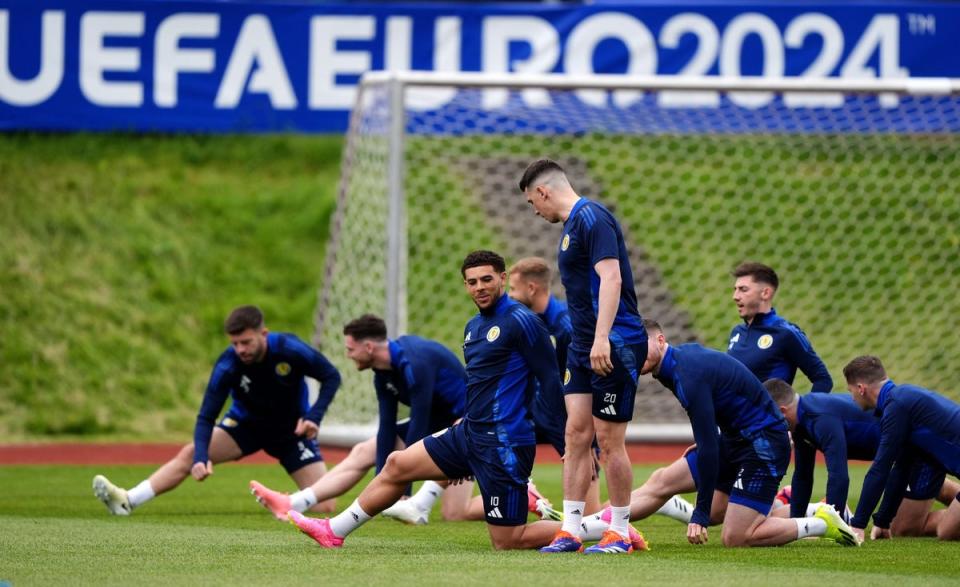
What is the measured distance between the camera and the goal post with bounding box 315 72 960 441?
17.3m

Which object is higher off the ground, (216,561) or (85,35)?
(85,35)

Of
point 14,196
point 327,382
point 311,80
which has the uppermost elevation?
point 311,80

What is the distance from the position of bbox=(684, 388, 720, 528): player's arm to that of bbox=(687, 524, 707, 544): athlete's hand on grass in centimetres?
2

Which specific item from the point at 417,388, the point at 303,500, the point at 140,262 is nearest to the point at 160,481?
the point at 303,500

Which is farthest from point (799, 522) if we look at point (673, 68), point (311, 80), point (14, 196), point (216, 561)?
point (14, 196)

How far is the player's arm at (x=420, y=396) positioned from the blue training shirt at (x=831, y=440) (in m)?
2.40

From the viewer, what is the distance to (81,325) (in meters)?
18.4

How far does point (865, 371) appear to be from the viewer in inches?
339

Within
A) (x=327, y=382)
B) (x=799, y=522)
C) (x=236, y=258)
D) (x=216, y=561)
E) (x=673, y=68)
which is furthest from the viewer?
(x=236, y=258)

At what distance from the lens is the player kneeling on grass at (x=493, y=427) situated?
7.67 metres

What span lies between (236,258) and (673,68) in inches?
255

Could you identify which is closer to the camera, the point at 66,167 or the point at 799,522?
the point at 799,522

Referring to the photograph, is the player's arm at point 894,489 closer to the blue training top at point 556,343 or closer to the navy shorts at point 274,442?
the blue training top at point 556,343

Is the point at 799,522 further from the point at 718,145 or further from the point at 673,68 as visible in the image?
the point at 718,145
